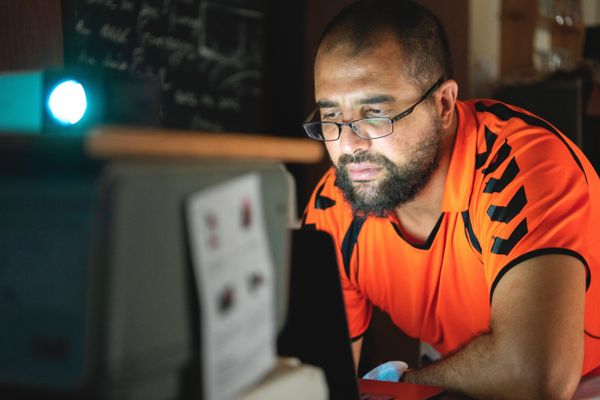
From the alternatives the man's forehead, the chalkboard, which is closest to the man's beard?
the man's forehead

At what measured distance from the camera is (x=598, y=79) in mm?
3359

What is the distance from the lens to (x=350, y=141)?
1609mm

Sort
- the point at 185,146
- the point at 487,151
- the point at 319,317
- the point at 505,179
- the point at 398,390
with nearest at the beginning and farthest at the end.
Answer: the point at 185,146 → the point at 319,317 → the point at 398,390 → the point at 505,179 → the point at 487,151

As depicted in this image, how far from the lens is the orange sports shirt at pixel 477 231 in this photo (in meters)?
1.41

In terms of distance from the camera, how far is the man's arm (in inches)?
51.6

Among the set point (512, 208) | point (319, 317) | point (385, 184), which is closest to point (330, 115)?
point (385, 184)

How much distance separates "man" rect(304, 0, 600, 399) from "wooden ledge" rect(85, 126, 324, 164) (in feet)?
1.99

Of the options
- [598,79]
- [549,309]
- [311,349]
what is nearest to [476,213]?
[549,309]

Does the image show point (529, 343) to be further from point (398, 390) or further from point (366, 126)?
point (366, 126)

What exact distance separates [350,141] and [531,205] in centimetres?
39

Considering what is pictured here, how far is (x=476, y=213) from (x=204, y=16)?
158 cm

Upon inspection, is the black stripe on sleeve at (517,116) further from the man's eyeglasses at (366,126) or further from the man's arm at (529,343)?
the man's arm at (529,343)

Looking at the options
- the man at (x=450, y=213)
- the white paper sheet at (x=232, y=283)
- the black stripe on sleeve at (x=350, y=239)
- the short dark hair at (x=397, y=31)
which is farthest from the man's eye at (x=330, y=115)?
the white paper sheet at (x=232, y=283)

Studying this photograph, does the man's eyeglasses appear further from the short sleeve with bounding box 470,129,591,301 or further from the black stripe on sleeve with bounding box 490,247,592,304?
the black stripe on sleeve with bounding box 490,247,592,304
